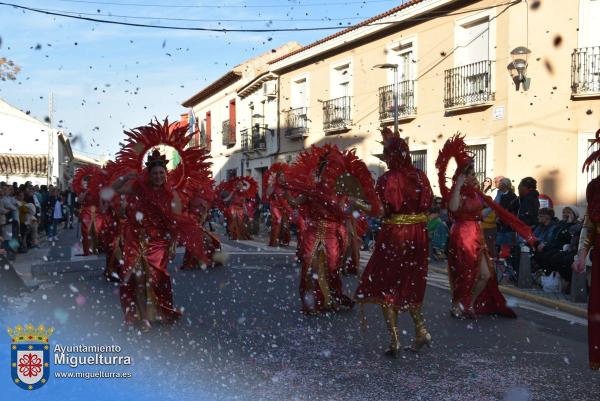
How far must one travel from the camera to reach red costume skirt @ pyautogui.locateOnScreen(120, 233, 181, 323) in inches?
253

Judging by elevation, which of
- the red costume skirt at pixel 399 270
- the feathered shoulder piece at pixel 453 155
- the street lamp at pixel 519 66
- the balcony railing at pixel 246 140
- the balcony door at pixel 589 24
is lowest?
the red costume skirt at pixel 399 270

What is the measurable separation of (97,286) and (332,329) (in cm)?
425

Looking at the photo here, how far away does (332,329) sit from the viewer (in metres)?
6.52

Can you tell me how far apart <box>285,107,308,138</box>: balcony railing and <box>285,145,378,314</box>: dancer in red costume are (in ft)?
59.3

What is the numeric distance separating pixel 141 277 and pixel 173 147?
57.6 inches

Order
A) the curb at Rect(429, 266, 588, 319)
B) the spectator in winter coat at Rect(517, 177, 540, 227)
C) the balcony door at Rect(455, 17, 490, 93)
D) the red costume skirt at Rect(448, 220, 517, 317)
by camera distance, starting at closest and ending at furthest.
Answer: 1. the red costume skirt at Rect(448, 220, 517, 317)
2. the curb at Rect(429, 266, 588, 319)
3. the spectator in winter coat at Rect(517, 177, 540, 227)
4. the balcony door at Rect(455, 17, 490, 93)

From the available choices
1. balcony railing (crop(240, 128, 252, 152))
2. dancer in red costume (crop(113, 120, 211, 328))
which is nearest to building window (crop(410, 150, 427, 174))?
dancer in red costume (crop(113, 120, 211, 328))

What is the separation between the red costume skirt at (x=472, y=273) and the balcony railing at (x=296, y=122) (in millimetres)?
18146

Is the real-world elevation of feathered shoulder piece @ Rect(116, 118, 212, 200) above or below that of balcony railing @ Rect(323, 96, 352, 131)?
below

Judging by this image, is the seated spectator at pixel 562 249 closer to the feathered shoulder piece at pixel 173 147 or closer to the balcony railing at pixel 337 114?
the feathered shoulder piece at pixel 173 147

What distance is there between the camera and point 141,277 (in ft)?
21.2

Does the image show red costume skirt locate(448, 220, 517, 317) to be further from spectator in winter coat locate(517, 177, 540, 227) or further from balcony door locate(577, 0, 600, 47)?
balcony door locate(577, 0, 600, 47)

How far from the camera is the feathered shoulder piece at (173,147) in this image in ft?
23.2

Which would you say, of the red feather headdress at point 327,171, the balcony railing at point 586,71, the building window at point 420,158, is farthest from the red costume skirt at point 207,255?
the balcony railing at point 586,71
